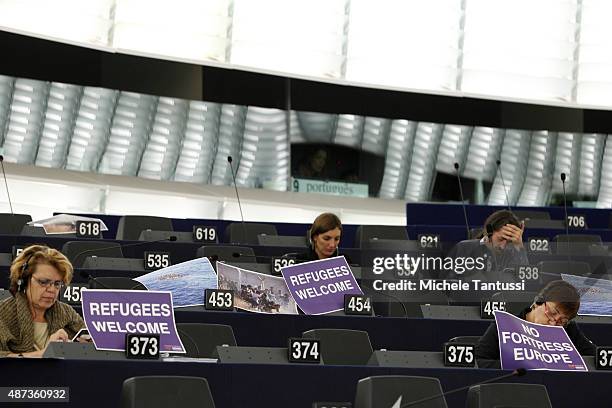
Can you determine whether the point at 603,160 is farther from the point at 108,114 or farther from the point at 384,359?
the point at 384,359

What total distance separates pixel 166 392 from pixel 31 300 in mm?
1174

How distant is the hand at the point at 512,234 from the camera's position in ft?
32.2

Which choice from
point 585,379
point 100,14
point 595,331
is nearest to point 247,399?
point 585,379

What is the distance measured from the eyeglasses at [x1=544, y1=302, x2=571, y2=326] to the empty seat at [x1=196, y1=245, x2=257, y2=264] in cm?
290

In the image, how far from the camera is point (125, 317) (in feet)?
24.0

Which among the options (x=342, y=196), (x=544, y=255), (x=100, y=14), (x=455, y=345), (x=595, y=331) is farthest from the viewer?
(x=342, y=196)

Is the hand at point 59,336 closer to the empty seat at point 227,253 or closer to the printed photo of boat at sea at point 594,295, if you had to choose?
the empty seat at point 227,253

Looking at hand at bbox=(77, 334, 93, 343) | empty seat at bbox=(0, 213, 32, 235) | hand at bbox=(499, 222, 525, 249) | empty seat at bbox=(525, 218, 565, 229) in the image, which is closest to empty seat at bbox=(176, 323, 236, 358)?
hand at bbox=(77, 334, 93, 343)

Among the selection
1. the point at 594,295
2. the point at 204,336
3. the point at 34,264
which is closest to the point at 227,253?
the point at 594,295

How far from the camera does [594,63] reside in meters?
17.7

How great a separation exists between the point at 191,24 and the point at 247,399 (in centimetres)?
937

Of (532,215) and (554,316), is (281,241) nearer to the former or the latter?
(532,215)

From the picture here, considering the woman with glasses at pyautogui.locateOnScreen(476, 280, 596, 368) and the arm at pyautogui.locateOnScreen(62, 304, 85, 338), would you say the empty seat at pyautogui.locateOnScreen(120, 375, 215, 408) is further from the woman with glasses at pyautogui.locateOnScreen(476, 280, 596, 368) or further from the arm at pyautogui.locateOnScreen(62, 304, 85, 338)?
the woman with glasses at pyautogui.locateOnScreen(476, 280, 596, 368)

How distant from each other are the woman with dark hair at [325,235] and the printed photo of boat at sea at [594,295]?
1.39 metres
